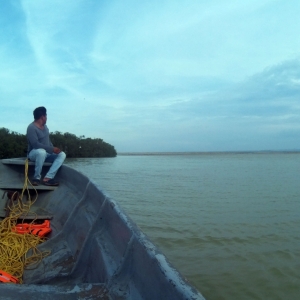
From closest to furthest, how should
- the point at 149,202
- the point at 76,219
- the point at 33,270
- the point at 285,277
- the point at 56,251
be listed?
the point at 33,270 → the point at 56,251 → the point at 76,219 → the point at 285,277 → the point at 149,202

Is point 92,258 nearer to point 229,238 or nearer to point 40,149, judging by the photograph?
point 40,149

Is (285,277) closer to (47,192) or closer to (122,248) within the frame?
(122,248)

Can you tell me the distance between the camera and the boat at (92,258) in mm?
1595

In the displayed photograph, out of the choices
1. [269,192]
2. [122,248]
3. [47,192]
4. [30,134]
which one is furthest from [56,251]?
[269,192]

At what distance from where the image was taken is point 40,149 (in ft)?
Result: 15.8

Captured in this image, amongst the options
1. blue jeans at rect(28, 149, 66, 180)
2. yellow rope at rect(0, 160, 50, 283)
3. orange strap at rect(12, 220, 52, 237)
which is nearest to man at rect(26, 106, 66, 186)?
blue jeans at rect(28, 149, 66, 180)

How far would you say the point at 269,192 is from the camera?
36.0 ft

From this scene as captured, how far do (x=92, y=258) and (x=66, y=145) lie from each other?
52.8 meters

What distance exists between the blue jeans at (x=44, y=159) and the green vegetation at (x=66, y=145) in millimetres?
30477

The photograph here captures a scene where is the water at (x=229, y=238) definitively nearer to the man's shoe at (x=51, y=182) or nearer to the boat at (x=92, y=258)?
the boat at (x=92, y=258)

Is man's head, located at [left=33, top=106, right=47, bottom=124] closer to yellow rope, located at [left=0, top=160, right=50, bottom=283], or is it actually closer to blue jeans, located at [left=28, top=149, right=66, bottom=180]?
blue jeans, located at [left=28, top=149, right=66, bottom=180]

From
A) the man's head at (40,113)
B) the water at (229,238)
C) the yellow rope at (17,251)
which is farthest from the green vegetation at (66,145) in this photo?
the yellow rope at (17,251)

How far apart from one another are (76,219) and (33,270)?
0.74 m

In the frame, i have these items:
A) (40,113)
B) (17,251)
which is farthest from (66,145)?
(17,251)
